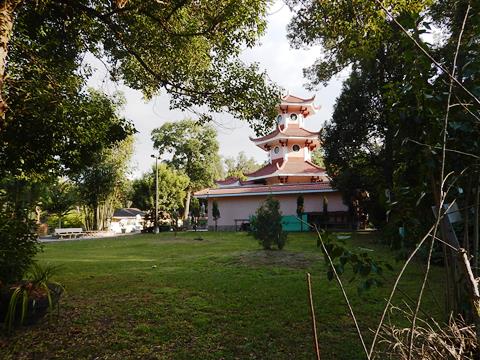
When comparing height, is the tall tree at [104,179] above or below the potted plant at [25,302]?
above

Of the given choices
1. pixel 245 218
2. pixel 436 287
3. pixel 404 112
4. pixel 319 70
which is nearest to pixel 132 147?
pixel 245 218

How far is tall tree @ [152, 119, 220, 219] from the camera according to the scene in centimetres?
3909

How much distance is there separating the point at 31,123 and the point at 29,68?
74 centimetres

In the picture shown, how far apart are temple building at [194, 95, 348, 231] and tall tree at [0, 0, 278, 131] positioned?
55.9 feet

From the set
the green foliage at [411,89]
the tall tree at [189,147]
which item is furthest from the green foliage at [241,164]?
the green foliage at [411,89]

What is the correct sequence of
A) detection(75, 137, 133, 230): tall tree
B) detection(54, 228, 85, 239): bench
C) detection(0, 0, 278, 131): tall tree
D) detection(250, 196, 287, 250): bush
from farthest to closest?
detection(75, 137, 133, 230): tall tree, detection(54, 228, 85, 239): bench, detection(250, 196, 287, 250): bush, detection(0, 0, 278, 131): tall tree

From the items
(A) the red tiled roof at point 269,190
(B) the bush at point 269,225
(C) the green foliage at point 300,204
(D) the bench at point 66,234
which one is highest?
(A) the red tiled roof at point 269,190

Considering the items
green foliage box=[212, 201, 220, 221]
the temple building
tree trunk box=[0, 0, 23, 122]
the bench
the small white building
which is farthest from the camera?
the small white building

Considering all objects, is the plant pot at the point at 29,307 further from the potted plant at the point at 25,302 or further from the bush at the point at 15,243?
the bush at the point at 15,243

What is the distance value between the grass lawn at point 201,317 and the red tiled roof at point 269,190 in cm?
1434

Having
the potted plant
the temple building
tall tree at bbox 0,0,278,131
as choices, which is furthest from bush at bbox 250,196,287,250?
the temple building

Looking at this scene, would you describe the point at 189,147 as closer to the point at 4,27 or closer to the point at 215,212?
the point at 215,212

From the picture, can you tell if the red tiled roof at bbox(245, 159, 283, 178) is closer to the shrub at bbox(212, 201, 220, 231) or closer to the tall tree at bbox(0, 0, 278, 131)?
the shrub at bbox(212, 201, 220, 231)

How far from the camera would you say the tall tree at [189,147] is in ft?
128
